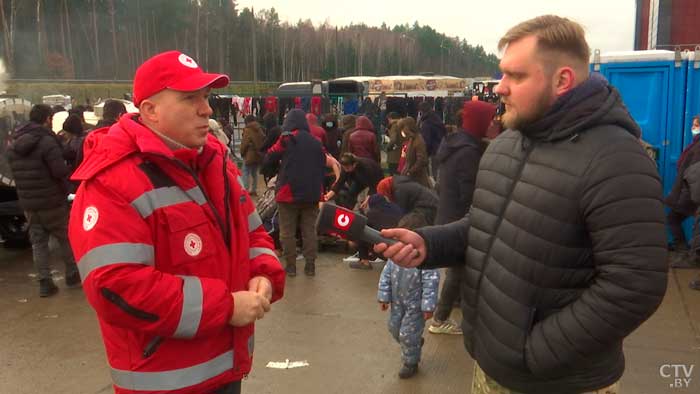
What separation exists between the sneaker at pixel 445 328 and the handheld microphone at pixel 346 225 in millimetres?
3044

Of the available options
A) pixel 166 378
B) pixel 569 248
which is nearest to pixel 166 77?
pixel 166 378

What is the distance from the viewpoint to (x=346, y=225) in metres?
2.23

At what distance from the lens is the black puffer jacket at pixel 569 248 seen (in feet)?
5.51

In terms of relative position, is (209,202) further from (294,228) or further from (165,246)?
(294,228)

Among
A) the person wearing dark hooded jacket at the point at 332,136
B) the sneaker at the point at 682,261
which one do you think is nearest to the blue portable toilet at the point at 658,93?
the sneaker at the point at 682,261

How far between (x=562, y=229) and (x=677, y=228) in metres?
6.20

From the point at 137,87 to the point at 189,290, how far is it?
754 millimetres

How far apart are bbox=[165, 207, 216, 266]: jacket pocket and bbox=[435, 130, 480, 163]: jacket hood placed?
10.9ft

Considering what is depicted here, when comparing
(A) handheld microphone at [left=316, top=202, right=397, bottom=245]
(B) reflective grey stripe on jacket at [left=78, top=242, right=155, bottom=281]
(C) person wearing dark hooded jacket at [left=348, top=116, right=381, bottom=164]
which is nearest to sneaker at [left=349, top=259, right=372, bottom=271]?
(C) person wearing dark hooded jacket at [left=348, top=116, right=381, bottom=164]

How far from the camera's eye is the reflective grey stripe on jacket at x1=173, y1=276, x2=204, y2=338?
1960 mm

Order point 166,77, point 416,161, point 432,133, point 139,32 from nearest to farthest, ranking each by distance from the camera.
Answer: point 166,77
point 416,161
point 432,133
point 139,32

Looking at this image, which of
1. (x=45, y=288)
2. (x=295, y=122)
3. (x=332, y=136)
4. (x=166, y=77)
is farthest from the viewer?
(x=332, y=136)

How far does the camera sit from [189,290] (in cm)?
198

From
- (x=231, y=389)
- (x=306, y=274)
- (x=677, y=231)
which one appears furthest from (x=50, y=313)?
(x=677, y=231)
